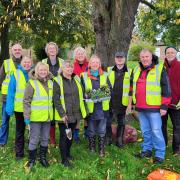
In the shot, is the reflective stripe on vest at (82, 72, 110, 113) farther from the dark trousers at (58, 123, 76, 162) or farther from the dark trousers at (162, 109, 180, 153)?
the dark trousers at (162, 109, 180, 153)

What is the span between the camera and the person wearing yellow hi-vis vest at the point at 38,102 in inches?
250

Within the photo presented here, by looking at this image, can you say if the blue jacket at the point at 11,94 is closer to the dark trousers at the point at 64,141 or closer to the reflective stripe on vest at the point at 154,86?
the dark trousers at the point at 64,141

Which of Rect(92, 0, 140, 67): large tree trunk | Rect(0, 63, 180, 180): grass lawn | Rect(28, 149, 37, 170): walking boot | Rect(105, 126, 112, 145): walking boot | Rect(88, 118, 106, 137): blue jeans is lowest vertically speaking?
Rect(0, 63, 180, 180): grass lawn

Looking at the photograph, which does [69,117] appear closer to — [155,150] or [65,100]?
[65,100]

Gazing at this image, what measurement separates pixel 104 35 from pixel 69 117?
351cm

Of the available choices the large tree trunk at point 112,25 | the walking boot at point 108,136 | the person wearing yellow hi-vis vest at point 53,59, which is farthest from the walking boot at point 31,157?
the large tree trunk at point 112,25

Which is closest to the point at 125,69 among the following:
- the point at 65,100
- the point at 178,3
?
the point at 65,100

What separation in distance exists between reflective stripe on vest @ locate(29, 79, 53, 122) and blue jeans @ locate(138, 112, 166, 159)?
180cm

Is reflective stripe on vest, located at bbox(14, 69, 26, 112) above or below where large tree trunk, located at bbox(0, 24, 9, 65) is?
below

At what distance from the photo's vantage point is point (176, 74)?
716cm

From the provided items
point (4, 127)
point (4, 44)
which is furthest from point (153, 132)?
point (4, 44)

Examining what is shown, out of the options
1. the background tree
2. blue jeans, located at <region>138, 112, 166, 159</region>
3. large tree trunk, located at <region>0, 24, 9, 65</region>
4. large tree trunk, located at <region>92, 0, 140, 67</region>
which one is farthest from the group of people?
large tree trunk, located at <region>0, 24, 9, 65</region>

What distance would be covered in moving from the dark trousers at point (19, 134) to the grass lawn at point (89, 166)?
0.54ft

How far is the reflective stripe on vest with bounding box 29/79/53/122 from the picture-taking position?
639cm
